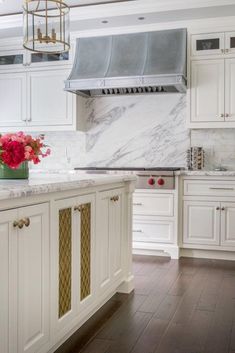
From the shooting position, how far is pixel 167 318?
287cm

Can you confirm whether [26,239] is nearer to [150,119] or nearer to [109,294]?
[109,294]

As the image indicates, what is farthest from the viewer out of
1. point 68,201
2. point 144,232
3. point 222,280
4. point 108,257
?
point 144,232

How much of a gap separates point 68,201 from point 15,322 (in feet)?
2.38

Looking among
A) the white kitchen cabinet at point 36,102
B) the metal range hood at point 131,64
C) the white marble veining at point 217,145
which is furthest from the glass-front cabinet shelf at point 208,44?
the white kitchen cabinet at point 36,102

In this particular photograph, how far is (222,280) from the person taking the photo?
379 centimetres

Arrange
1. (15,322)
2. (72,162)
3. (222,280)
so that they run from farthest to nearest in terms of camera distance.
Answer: (72,162), (222,280), (15,322)

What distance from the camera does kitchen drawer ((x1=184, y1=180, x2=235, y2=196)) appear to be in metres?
4.55

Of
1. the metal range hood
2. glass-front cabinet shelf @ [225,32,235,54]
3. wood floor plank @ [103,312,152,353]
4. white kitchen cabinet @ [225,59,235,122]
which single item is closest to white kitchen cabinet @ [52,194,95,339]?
wood floor plank @ [103,312,152,353]

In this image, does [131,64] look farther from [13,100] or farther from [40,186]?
[40,186]

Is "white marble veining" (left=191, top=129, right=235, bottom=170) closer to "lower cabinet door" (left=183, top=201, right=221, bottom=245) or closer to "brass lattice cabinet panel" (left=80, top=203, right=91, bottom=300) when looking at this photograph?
"lower cabinet door" (left=183, top=201, right=221, bottom=245)

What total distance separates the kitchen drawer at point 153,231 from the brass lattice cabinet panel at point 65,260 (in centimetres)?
242

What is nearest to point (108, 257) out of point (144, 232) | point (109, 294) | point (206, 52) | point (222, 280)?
point (109, 294)

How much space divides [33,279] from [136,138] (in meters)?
3.67

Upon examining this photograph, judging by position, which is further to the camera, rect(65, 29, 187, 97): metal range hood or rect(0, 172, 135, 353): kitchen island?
rect(65, 29, 187, 97): metal range hood
